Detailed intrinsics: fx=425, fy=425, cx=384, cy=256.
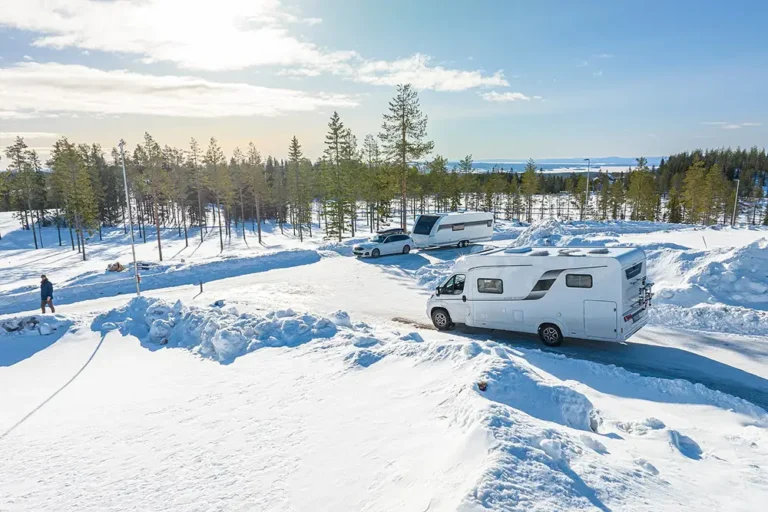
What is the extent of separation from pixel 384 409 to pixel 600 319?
7086 mm

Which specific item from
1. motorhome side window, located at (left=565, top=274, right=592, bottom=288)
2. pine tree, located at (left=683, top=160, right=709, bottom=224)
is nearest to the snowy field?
motorhome side window, located at (left=565, top=274, right=592, bottom=288)

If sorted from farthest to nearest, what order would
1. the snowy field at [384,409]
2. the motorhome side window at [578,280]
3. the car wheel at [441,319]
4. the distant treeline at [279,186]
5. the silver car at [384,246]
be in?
1. the distant treeline at [279,186]
2. the silver car at [384,246]
3. the car wheel at [441,319]
4. the motorhome side window at [578,280]
5. the snowy field at [384,409]

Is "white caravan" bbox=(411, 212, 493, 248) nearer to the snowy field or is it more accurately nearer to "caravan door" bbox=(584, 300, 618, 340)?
the snowy field

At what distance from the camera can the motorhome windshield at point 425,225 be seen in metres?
30.7

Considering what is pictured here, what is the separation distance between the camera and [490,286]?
13.4m

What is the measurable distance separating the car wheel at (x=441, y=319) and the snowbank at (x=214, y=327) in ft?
10.4

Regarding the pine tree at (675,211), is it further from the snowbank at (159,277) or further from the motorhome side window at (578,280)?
the motorhome side window at (578,280)

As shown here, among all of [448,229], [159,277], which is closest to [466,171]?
[448,229]

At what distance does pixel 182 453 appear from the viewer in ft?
22.7

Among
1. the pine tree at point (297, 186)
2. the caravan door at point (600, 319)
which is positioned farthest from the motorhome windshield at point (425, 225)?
the pine tree at point (297, 186)

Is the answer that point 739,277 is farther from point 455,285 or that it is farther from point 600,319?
point 455,285

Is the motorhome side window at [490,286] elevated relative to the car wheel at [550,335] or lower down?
elevated

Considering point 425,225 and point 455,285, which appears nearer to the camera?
point 455,285

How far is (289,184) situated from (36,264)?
35.4 m
